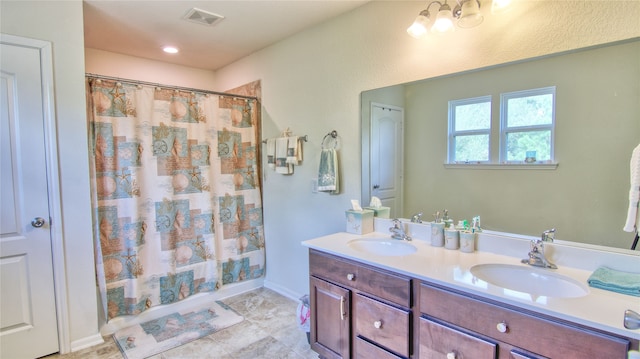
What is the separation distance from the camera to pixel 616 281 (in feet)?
4.05

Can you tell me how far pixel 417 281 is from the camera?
1.47 meters

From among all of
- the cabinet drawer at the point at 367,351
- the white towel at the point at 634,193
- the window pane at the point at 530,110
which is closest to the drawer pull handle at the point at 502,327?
the cabinet drawer at the point at 367,351

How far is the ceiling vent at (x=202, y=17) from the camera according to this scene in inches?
92.5

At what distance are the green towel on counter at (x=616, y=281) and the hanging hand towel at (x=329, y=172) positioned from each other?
1584 millimetres

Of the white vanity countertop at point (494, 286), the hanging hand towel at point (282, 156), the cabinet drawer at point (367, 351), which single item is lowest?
the cabinet drawer at point (367, 351)

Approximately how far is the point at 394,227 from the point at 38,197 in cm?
231

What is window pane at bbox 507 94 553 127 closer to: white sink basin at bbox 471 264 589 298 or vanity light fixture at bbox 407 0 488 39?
vanity light fixture at bbox 407 0 488 39

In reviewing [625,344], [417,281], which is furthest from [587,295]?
[417,281]

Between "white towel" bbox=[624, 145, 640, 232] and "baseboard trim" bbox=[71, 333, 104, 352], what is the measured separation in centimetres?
317

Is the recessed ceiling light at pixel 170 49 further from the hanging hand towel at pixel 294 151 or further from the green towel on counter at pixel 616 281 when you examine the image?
the green towel on counter at pixel 616 281

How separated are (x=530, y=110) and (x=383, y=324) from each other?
4.26ft

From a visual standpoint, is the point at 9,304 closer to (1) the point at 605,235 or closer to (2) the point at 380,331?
(2) the point at 380,331

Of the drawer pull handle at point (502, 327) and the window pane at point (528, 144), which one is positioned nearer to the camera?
the drawer pull handle at point (502, 327)

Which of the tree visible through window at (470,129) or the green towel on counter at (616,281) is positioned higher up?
the tree visible through window at (470,129)
